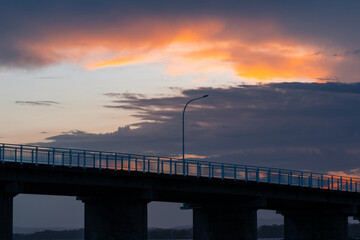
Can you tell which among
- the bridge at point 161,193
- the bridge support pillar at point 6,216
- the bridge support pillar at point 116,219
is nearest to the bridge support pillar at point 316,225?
the bridge at point 161,193

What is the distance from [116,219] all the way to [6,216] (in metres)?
14.3

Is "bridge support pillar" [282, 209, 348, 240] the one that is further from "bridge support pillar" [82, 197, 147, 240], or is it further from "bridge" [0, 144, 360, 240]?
"bridge support pillar" [82, 197, 147, 240]

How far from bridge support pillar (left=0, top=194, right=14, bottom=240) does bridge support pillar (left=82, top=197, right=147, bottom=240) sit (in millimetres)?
13091

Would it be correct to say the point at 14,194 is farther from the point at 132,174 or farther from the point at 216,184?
the point at 216,184

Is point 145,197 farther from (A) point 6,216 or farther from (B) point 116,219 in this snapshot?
(A) point 6,216

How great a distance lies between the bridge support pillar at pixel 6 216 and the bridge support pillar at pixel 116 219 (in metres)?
13.1

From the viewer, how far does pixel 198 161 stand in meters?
72.4

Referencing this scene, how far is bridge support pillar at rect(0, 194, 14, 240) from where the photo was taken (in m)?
53.2

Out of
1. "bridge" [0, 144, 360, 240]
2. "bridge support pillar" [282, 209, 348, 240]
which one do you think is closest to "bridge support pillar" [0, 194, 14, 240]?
"bridge" [0, 144, 360, 240]

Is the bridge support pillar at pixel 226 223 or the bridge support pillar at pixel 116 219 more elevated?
the bridge support pillar at pixel 116 219

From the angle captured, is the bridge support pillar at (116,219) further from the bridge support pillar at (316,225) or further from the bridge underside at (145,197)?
the bridge support pillar at (316,225)

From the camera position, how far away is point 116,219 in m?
65.9

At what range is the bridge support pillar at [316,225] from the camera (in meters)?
93.4

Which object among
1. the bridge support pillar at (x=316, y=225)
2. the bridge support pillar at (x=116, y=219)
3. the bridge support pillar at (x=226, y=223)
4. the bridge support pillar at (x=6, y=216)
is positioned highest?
the bridge support pillar at (x=6, y=216)
